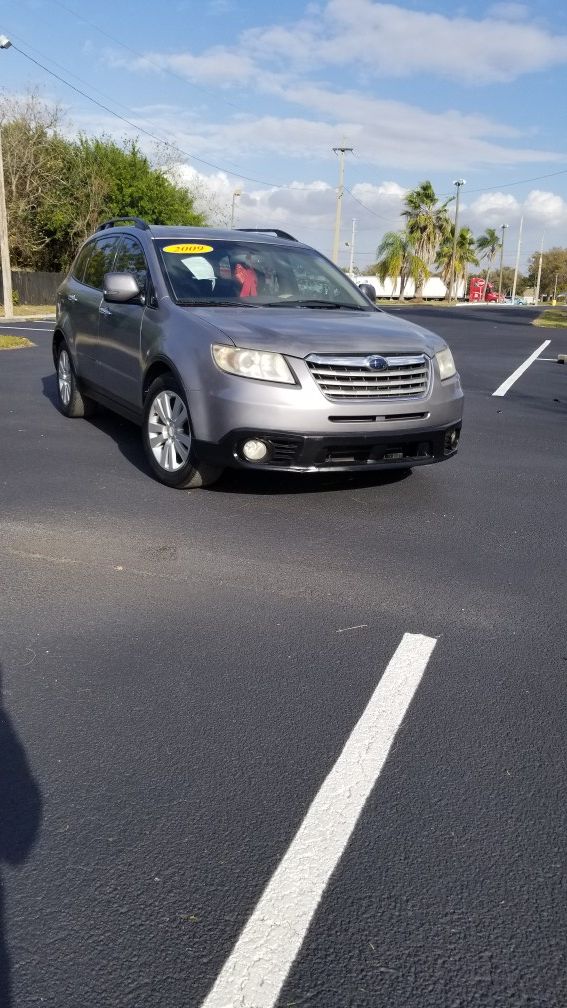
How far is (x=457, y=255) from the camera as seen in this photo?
266 feet

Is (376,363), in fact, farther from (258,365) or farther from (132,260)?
(132,260)

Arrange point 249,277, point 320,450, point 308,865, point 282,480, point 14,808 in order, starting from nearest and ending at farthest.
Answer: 1. point 308,865
2. point 14,808
3. point 320,450
4. point 282,480
5. point 249,277

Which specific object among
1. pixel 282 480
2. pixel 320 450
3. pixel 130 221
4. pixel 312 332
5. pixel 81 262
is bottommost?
pixel 282 480

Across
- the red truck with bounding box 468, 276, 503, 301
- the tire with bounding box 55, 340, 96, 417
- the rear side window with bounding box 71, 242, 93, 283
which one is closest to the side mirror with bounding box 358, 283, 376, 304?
the rear side window with bounding box 71, 242, 93, 283

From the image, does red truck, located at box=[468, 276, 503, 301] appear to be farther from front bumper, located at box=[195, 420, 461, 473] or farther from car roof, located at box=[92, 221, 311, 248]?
front bumper, located at box=[195, 420, 461, 473]

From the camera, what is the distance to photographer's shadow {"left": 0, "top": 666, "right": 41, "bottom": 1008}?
2318 mm

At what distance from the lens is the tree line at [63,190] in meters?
36.8

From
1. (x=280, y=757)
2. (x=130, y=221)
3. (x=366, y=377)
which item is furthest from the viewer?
(x=130, y=221)

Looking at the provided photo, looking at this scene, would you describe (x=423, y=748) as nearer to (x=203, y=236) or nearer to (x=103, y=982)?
(x=103, y=982)

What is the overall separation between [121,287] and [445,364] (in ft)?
7.61

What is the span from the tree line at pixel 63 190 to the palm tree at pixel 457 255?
41.0m

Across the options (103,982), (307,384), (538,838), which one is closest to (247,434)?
(307,384)

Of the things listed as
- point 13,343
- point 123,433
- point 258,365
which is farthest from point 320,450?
point 13,343

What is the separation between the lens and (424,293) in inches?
3255
